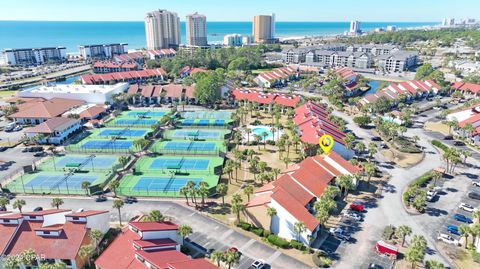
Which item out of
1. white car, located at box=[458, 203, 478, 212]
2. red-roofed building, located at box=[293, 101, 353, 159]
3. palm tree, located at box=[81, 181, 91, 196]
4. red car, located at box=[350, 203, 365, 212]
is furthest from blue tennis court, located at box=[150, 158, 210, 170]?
white car, located at box=[458, 203, 478, 212]

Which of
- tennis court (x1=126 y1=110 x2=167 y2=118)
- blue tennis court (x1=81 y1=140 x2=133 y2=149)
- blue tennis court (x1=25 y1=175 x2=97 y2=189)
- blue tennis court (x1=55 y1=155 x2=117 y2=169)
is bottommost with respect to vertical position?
blue tennis court (x1=25 y1=175 x2=97 y2=189)

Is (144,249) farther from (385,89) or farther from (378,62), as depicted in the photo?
(378,62)

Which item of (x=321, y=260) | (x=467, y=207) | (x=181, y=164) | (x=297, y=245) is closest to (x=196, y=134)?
(x=181, y=164)

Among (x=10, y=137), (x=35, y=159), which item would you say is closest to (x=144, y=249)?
(x=35, y=159)

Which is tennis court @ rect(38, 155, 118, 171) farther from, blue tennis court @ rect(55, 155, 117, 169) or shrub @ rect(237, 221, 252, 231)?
shrub @ rect(237, 221, 252, 231)

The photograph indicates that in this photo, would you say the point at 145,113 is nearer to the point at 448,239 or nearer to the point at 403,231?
the point at 403,231
